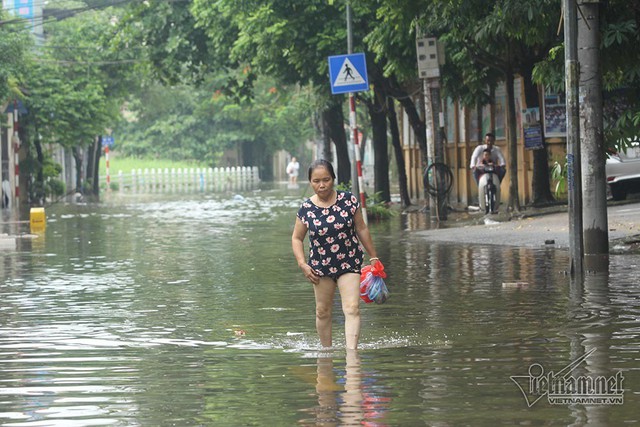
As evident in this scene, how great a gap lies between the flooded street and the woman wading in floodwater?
0.37 metres

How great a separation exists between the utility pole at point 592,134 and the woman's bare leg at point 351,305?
6914mm

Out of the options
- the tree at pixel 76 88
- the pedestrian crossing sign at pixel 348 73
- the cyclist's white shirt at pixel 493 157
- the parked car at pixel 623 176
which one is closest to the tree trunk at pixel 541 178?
the cyclist's white shirt at pixel 493 157

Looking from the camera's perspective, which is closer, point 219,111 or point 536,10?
point 536,10

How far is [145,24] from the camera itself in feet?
153

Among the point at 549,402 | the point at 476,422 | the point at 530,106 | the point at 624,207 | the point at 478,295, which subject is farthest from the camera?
the point at 530,106

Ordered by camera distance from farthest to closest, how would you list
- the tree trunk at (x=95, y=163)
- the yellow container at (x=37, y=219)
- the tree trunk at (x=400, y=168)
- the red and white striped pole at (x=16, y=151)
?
the tree trunk at (x=95, y=163) < the red and white striped pole at (x=16, y=151) < the tree trunk at (x=400, y=168) < the yellow container at (x=37, y=219)

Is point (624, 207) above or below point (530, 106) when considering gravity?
below

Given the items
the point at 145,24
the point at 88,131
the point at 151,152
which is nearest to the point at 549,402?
the point at 145,24

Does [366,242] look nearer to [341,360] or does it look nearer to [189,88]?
[341,360]

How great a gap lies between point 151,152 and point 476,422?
98.7m

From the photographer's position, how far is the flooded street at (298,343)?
26.8 ft

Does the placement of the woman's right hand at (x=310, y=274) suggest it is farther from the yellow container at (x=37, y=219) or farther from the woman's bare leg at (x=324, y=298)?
the yellow container at (x=37, y=219)

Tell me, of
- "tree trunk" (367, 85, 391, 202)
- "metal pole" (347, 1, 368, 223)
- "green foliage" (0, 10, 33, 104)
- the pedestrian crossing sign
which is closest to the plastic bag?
"metal pole" (347, 1, 368, 223)

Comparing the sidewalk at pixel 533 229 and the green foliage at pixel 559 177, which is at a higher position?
the green foliage at pixel 559 177
